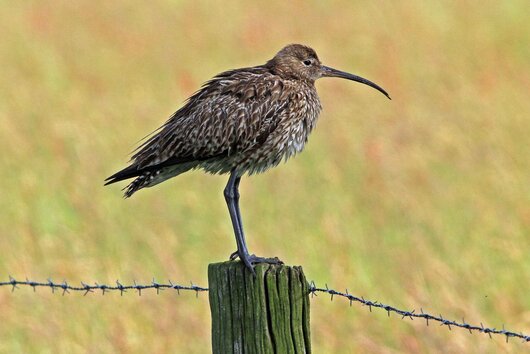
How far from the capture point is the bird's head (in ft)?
24.0

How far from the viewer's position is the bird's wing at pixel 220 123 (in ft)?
21.9

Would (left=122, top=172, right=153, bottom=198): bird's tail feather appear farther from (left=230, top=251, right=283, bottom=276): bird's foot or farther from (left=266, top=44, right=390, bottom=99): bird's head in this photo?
(left=266, top=44, right=390, bottom=99): bird's head

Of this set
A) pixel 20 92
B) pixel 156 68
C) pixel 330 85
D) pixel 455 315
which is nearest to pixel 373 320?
pixel 455 315

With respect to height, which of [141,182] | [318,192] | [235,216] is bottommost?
[235,216]

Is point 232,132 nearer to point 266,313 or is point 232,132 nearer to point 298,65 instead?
point 298,65

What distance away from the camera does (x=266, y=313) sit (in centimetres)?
481

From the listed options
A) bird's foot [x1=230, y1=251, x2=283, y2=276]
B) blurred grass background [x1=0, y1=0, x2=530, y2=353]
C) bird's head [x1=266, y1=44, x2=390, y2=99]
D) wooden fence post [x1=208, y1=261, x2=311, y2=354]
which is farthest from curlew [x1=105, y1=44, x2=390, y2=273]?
wooden fence post [x1=208, y1=261, x2=311, y2=354]

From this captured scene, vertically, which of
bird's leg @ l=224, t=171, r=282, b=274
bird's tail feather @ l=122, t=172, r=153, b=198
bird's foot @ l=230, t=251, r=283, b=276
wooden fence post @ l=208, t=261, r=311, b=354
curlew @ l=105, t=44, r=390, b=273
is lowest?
wooden fence post @ l=208, t=261, r=311, b=354

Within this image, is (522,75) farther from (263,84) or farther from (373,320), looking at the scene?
(263,84)

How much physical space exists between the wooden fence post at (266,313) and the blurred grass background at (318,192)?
2.58 meters

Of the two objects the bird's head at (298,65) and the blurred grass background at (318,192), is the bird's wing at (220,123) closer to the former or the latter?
the bird's head at (298,65)

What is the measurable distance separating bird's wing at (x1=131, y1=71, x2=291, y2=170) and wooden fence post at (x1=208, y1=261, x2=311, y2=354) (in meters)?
1.88

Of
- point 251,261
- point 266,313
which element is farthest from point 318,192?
point 266,313

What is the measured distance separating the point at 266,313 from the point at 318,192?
6363mm
